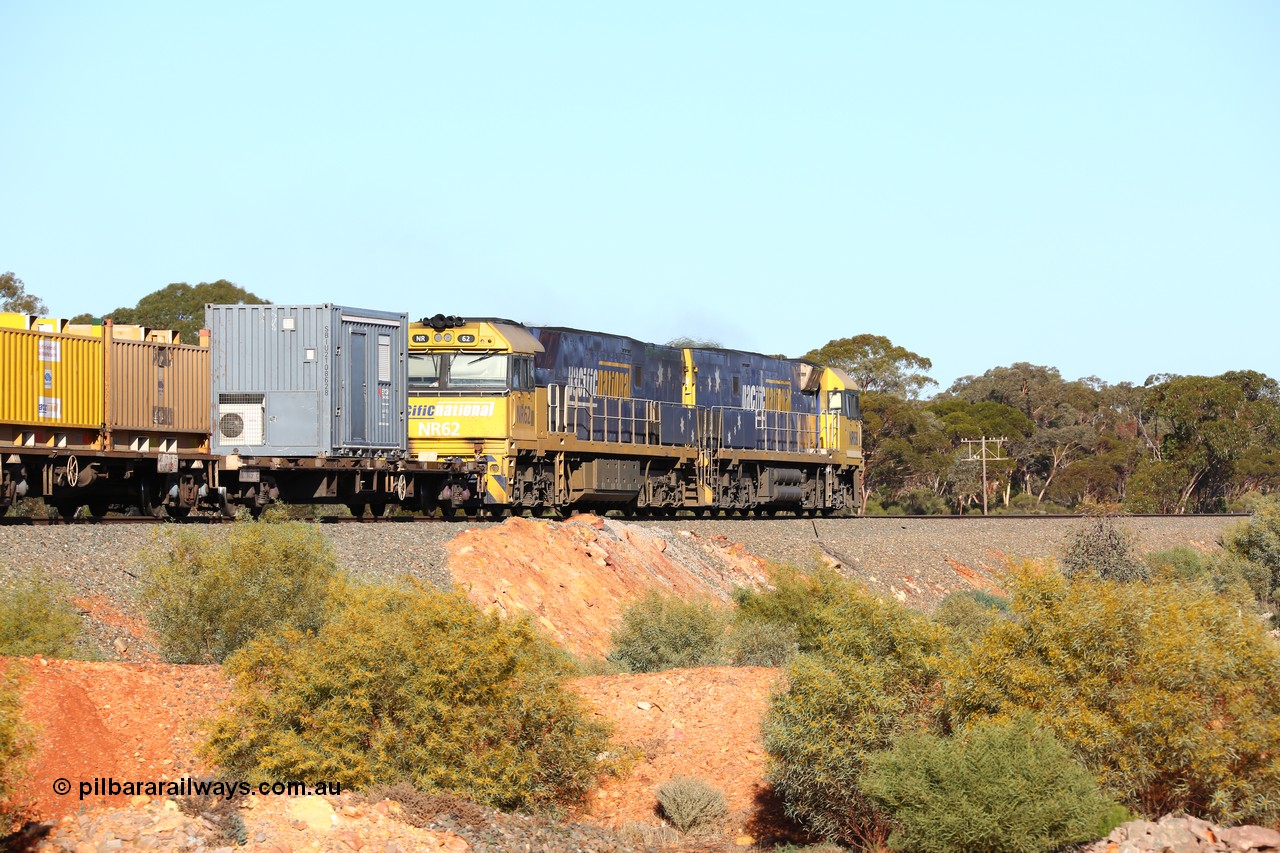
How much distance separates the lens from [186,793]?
35.6ft

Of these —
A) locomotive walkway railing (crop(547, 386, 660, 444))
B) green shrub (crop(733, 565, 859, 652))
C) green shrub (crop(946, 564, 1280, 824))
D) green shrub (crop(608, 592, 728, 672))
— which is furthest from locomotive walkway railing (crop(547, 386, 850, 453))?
green shrub (crop(946, 564, 1280, 824))

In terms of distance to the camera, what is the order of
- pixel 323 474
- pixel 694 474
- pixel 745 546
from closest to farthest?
pixel 323 474, pixel 745 546, pixel 694 474

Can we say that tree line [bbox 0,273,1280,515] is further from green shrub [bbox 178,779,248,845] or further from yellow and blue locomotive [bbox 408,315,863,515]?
green shrub [bbox 178,779,248,845]

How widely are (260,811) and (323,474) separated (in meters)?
13.8

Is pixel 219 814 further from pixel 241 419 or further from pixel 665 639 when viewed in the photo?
pixel 241 419

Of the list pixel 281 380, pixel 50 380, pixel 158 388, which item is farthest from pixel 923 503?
pixel 50 380

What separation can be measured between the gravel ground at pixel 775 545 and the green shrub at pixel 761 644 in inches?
161

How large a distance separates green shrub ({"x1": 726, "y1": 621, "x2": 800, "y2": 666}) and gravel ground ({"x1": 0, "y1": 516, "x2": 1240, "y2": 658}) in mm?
→ 4088

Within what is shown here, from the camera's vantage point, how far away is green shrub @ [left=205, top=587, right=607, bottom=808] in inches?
464

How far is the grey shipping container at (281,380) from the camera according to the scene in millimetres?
23938

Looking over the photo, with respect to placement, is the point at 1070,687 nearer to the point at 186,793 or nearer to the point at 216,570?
the point at 186,793

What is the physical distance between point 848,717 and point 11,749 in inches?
267

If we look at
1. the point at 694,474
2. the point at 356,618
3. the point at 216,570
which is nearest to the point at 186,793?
the point at 356,618

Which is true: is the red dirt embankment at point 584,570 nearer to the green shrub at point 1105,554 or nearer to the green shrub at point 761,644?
the green shrub at point 761,644
